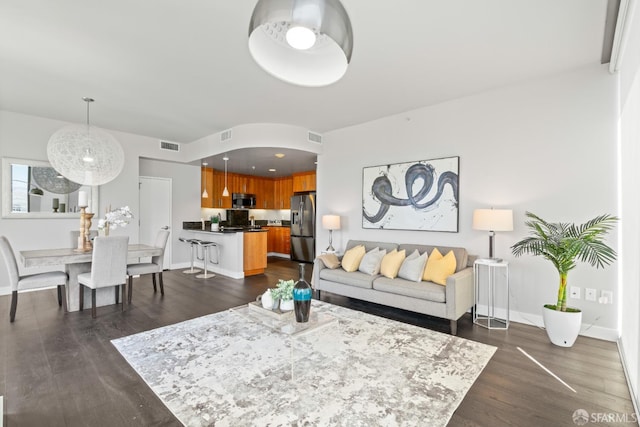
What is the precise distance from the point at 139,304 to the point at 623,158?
19.1 feet

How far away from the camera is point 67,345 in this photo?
2834mm

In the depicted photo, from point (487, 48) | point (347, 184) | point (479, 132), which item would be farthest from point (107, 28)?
point (479, 132)

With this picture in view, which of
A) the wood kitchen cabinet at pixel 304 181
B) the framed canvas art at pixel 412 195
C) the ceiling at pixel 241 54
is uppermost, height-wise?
the ceiling at pixel 241 54

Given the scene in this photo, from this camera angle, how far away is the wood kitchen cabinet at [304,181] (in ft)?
26.5

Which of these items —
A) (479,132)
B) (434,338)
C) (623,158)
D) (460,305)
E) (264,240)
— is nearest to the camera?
(623,158)

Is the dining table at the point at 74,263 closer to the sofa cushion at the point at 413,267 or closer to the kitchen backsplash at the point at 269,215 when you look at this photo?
the sofa cushion at the point at 413,267

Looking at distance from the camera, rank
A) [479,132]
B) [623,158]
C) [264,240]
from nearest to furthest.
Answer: [623,158] < [479,132] < [264,240]

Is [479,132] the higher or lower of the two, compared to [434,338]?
higher

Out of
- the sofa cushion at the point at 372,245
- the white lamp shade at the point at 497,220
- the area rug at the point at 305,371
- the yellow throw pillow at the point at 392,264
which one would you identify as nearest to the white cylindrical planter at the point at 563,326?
the area rug at the point at 305,371

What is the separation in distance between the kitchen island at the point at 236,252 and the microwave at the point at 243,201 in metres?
1.88

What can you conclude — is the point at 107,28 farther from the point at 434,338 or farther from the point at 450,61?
the point at 434,338

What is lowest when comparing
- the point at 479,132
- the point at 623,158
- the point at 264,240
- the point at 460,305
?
the point at 460,305

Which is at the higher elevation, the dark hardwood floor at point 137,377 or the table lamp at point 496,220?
the table lamp at point 496,220

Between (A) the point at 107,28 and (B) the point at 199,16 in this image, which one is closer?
(B) the point at 199,16
